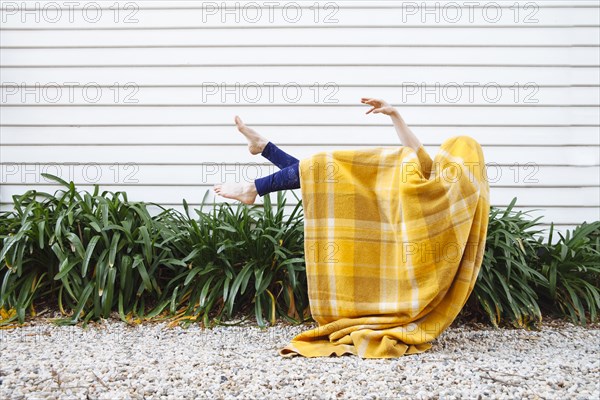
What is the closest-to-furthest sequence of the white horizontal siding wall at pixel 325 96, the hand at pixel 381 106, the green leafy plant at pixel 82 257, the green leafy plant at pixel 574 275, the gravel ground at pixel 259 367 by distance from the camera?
the gravel ground at pixel 259 367
the hand at pixel 381 106
the green leafy plant at pixel 82 257
the green leafy plant at pixel 574 275
the white horizontal siding wall at pixel 325 96

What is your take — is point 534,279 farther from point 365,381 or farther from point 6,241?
point 6,241

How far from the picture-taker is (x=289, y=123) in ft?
11.8

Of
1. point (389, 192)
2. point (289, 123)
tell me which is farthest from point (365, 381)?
point (289, 123)

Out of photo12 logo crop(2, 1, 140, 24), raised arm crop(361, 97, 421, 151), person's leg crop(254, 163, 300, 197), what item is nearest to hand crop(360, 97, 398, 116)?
raised arm crop(361, 97, 421, 151)

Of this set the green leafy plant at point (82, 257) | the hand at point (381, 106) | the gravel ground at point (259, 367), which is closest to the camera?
the gravel ground at point (259, 367)

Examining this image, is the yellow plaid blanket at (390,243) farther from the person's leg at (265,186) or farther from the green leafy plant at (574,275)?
the green leafy plant at (574,275)

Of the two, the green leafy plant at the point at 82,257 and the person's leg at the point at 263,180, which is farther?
the green leafy plant at the point at 82,257

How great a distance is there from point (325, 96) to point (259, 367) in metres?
2.10

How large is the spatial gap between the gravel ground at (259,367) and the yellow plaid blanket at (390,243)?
0.17 metres

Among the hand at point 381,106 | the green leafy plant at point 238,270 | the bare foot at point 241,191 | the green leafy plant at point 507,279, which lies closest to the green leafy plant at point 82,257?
the green leafy plant at point 238,270

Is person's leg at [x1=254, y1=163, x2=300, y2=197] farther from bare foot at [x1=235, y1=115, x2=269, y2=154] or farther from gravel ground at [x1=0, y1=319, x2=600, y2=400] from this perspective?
gravel ground at [x1=0, y1=319, x2=600, y2=400]

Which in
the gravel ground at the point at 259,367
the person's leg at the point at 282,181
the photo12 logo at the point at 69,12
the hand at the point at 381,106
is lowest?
the gravel ground at the point at 259,367

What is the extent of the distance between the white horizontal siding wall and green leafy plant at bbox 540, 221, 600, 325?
14.1 inches

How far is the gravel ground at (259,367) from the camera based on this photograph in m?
1.78
